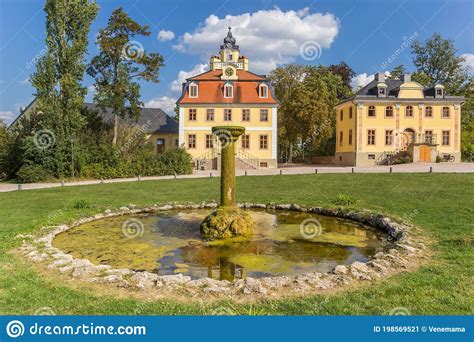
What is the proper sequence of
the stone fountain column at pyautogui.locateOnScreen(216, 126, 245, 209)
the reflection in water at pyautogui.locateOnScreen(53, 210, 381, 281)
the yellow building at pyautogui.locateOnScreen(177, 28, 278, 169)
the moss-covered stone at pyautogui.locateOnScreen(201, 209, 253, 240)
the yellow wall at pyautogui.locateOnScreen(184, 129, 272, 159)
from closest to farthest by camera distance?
the reflection in water at pyautogui.locateOnScreen(53, 210, 381, 281) → the moss-covered stone at pyautogui.locateOnScreen(201, 209, 253, 240) → the stone fountain column at pyautogui.locateOnScreen(216, 126, 245, 209) → the yellow building at pyautogui.locateOnScreen(177, 28, 278, 169) → the yellow wall at pyautogui.locateOnScreen(184, 129, 272, 159)

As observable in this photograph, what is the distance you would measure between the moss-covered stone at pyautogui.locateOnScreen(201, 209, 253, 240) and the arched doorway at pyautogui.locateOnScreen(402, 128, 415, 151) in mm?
33562

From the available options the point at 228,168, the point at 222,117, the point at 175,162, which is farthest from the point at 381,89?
the point at 228,168

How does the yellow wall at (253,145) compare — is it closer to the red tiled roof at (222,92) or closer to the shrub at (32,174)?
the red tiled roof at (222,92)

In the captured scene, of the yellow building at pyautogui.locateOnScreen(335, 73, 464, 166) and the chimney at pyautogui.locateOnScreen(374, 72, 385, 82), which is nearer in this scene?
the yellow building at pyautogui.locateOnScreen(335, 73, 464, 166)

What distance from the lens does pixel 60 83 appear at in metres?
25.7

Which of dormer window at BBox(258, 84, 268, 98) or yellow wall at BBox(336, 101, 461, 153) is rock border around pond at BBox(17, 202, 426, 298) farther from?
yellow wall at BBox(336, 101, 461, 153)

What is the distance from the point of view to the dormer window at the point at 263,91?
123ft

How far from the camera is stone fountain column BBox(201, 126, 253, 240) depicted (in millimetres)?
8812

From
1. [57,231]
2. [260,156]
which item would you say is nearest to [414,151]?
[260,156]

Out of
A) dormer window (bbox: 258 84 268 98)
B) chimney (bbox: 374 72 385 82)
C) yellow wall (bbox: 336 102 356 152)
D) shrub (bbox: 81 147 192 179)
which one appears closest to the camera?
shrub (bbox: 81 147 192 179)

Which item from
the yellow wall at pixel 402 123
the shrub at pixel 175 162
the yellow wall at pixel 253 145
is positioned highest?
the yellow wall at pixel 402 123

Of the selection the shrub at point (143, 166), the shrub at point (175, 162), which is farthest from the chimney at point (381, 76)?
the shrub at point (175, 162)

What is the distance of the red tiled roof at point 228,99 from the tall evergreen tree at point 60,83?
12622 mm

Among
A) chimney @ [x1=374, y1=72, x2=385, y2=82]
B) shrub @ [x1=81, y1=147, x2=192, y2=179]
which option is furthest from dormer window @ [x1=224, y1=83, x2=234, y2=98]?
chimney @ [x1=374, y1=72, x2=385, y2=82]
